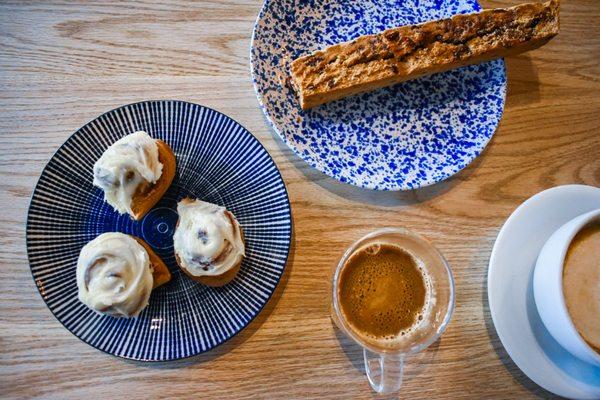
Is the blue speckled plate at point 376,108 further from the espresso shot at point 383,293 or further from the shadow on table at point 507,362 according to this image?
the shadow on table at point 507,362

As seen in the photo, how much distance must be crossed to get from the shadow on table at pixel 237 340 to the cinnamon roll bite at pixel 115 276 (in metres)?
0.15

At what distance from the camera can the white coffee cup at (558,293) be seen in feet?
3.14

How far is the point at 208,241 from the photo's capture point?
3.34ft

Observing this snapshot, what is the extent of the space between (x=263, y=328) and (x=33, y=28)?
909 mm

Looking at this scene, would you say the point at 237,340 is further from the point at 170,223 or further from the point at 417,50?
the point at 417,50

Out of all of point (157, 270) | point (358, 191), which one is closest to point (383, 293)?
point (358, 191)

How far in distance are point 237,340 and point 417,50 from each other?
2.60ft

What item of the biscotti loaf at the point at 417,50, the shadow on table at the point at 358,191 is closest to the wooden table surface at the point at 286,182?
the shadow on table at the point at 358,191

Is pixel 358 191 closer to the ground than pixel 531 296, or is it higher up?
higher up

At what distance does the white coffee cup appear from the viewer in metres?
0.96

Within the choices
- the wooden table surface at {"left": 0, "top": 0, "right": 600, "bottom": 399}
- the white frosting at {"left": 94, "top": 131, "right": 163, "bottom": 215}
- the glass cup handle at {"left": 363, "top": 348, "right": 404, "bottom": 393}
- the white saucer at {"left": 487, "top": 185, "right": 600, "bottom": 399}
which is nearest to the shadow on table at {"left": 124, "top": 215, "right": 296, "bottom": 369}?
the wooden table surface at {"left": 0, "top": 0, "right": 600, "bottom": 399}

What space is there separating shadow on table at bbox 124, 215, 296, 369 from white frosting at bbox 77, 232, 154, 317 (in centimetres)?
15

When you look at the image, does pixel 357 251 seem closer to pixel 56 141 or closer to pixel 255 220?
pixel 255 220

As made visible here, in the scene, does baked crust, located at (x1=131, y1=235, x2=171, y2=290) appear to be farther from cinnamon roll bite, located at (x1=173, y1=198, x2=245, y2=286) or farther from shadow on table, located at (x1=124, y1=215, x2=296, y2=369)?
shadow on table, located at (x1=124, y1=215, x2=296, y2=369)
